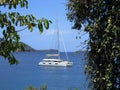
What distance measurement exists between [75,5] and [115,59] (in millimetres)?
1704

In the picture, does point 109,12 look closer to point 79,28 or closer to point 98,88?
point 79,28

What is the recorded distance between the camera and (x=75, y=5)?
976 centimetres

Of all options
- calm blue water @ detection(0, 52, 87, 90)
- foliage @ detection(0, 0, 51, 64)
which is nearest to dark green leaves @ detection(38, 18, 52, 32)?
foliage @ detection(0, 0, 51, 64)

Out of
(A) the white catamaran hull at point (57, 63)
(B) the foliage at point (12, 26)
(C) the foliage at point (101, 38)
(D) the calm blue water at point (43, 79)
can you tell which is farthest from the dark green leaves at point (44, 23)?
(A) the white catamaran hull at point (57, 63)

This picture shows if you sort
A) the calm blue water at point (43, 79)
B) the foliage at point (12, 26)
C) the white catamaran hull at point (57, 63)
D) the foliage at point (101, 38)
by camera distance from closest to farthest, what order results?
the foliage at point (12, 26)
the foliage at point (101, 38)
the calm blue water at point (43, 79)
the white catamaran hull at point (57, 63)

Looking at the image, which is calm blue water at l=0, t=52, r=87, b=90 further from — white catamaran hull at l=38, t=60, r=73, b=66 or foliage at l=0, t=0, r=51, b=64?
foliage at l=0, t=0, r=51, b=64

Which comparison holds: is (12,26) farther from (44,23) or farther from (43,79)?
(43,79)

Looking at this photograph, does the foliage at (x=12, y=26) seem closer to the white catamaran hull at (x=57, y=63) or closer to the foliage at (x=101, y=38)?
the foliage at (x=101, y=38)

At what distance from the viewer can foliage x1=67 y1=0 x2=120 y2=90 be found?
9.05 m

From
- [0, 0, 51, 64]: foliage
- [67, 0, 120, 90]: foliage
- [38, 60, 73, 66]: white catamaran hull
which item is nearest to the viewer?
[0, 0, 51, 64]: foliage

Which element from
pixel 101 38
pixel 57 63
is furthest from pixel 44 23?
pixel 57 63

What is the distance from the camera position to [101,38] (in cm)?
931

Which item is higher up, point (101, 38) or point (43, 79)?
point (101, 38)

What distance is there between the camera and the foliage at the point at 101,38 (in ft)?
29.7
